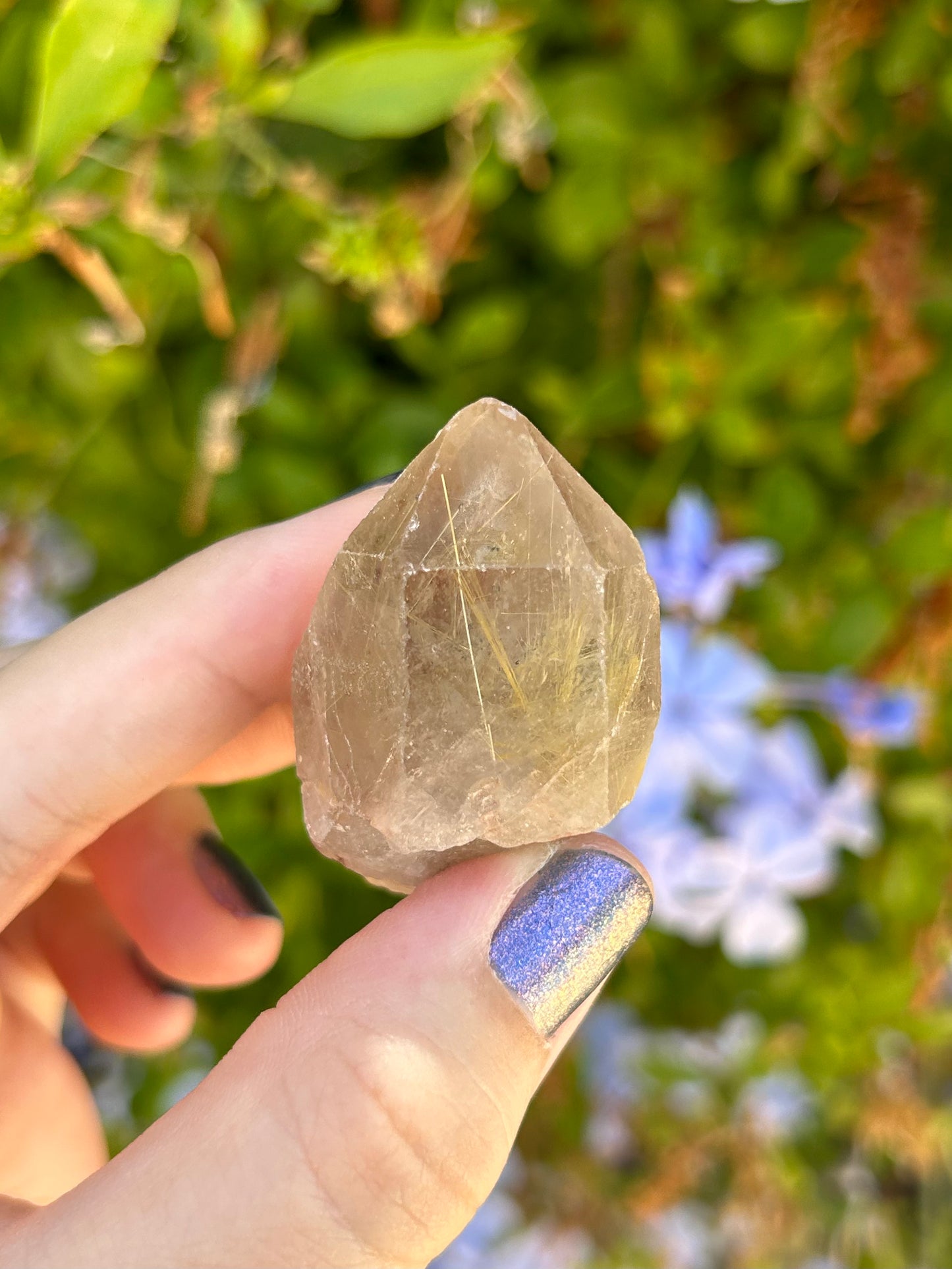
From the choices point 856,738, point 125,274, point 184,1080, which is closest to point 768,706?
point 856,738

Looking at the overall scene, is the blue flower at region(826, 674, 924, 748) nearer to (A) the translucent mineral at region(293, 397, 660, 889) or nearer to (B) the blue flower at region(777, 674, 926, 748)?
(B) the blue flower at region(777, 674, 926, 748)

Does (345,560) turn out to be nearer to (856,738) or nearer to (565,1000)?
(565,1000)

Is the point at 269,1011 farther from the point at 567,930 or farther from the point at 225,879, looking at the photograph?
the point at 225,879

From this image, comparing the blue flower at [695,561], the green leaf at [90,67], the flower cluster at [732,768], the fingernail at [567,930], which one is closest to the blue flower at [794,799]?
the flower cluster at [732,768]

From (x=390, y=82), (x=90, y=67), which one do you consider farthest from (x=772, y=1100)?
(x=90, y=67)

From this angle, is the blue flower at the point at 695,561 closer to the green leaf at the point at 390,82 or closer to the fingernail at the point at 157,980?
the green leaf at the point at 390,82

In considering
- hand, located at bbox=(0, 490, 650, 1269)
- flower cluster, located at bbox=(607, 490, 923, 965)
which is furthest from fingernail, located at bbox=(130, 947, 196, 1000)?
flower cluster, located at bbox=(607, 490, 923, 965)

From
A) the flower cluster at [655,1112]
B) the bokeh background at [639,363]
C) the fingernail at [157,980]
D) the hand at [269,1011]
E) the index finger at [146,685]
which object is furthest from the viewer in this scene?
the flower cluster at [655,1112]

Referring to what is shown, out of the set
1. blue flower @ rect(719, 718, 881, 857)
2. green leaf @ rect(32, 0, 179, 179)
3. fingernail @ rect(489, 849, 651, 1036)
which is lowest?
blue flower @ rect(719, 718, 881, 857)
